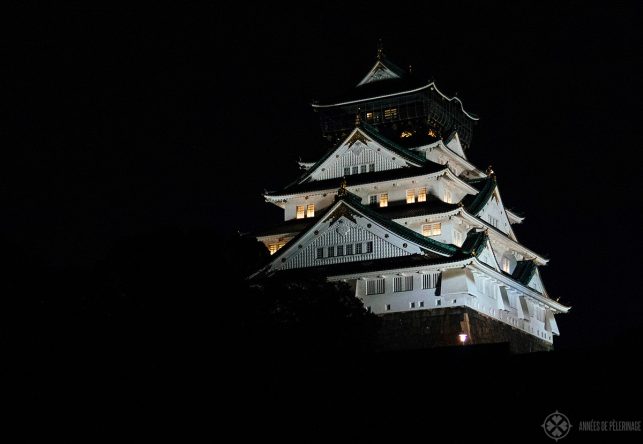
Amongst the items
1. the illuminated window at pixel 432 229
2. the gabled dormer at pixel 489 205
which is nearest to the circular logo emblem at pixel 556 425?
the illuminated window at pixel 432 229

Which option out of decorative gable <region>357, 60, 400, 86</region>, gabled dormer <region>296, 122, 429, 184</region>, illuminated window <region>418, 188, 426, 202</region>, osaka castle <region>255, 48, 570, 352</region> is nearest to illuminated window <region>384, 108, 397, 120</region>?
osaka castle <region>255, 48, 570, 352</region>

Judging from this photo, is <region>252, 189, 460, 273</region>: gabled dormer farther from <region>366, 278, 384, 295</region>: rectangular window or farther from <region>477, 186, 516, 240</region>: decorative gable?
<region>477, 186, 516, 240</region>: decorative gable

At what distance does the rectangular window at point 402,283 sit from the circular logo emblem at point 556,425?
93.5 ft

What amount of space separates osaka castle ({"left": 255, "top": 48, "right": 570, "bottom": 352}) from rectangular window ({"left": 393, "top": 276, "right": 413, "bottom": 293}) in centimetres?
7

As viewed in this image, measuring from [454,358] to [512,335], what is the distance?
95.9 feet

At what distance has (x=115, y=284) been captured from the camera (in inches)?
2136

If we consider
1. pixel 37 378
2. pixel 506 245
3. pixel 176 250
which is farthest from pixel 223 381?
pixel 506 245

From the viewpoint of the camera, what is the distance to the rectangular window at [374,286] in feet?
224

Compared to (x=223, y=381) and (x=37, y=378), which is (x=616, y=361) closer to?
(x=223, y=381)

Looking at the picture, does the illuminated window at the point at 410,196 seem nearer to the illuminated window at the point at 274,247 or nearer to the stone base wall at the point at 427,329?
the illuminated window at the point at 274,247

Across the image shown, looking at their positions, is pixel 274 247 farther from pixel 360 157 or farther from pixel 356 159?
pixel 360 157

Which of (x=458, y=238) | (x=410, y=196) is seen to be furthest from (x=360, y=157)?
(x=458, y=238)

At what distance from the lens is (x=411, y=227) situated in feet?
242

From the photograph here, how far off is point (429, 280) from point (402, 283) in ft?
5.87
